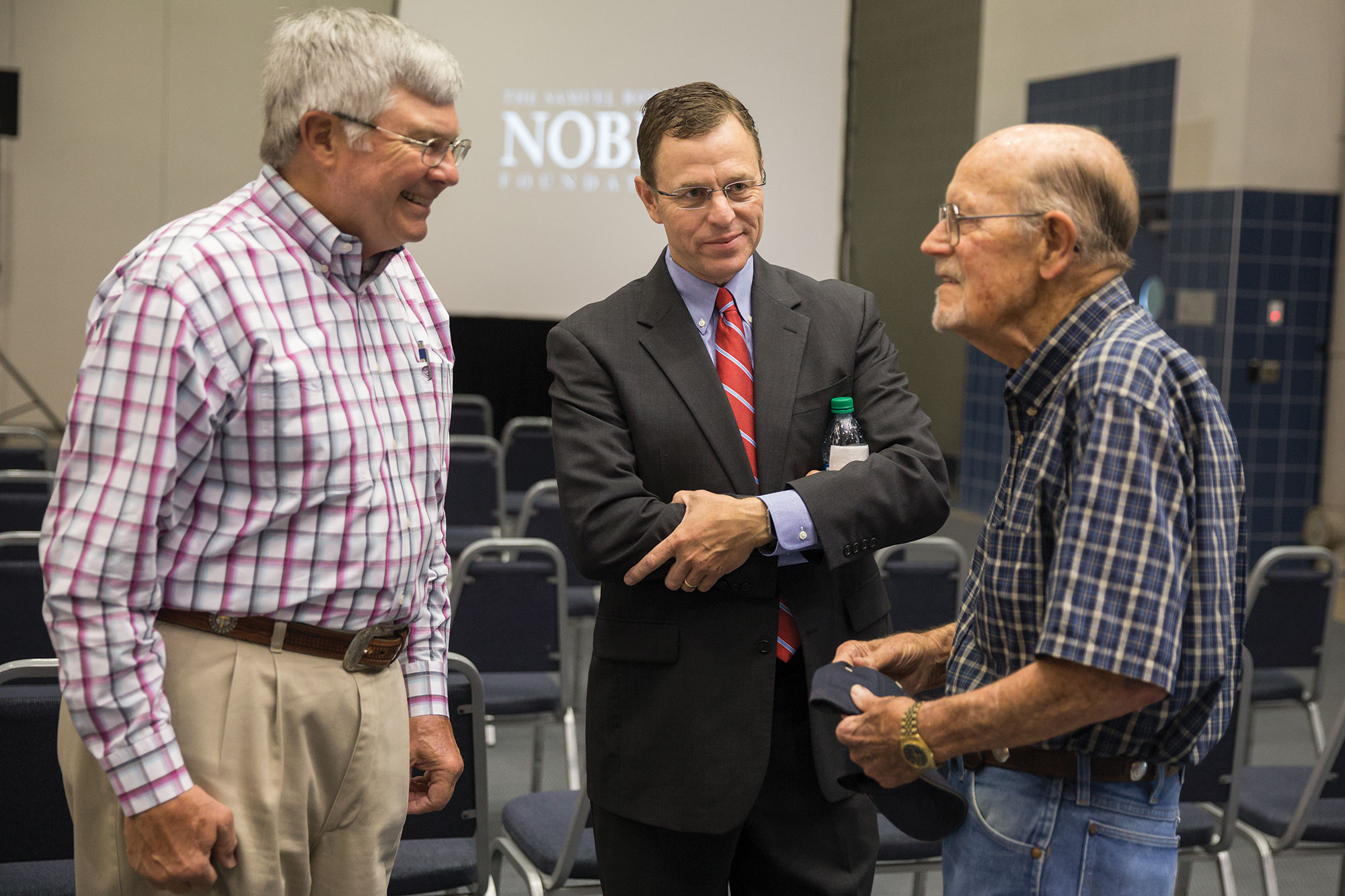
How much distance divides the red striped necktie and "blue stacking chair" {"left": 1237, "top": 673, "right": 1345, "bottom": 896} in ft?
5.19

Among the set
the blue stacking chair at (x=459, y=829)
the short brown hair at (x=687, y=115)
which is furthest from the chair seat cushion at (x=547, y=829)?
the short brown hair at (x=687, y=115)

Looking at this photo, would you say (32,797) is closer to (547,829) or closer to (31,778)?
(31,778)

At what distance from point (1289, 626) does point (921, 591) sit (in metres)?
1.22

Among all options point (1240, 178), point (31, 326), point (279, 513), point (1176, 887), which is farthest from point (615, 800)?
point (31, 326)

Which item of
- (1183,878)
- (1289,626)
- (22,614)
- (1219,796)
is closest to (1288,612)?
(1289,626)

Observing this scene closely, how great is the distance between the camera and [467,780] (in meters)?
2.34

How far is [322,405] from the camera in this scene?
146 centimetres

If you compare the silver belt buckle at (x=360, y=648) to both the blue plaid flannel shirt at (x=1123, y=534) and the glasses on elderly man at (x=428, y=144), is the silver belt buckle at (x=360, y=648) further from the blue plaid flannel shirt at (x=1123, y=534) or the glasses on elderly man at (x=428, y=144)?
the blue plaid flannel shirt at (x=1123, y=534)

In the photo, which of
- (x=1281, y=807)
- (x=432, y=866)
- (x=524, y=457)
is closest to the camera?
(x=432, y=866)

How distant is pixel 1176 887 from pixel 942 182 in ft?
26.1

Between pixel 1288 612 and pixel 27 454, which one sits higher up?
pixel 27 454

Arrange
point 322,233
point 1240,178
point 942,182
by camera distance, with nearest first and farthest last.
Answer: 1. point 322,233
2. point 1240,178
3. point 942,182

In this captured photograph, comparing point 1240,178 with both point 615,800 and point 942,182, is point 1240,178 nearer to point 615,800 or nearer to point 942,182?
point 942,182

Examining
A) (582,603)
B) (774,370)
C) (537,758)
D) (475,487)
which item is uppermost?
(774,370)
